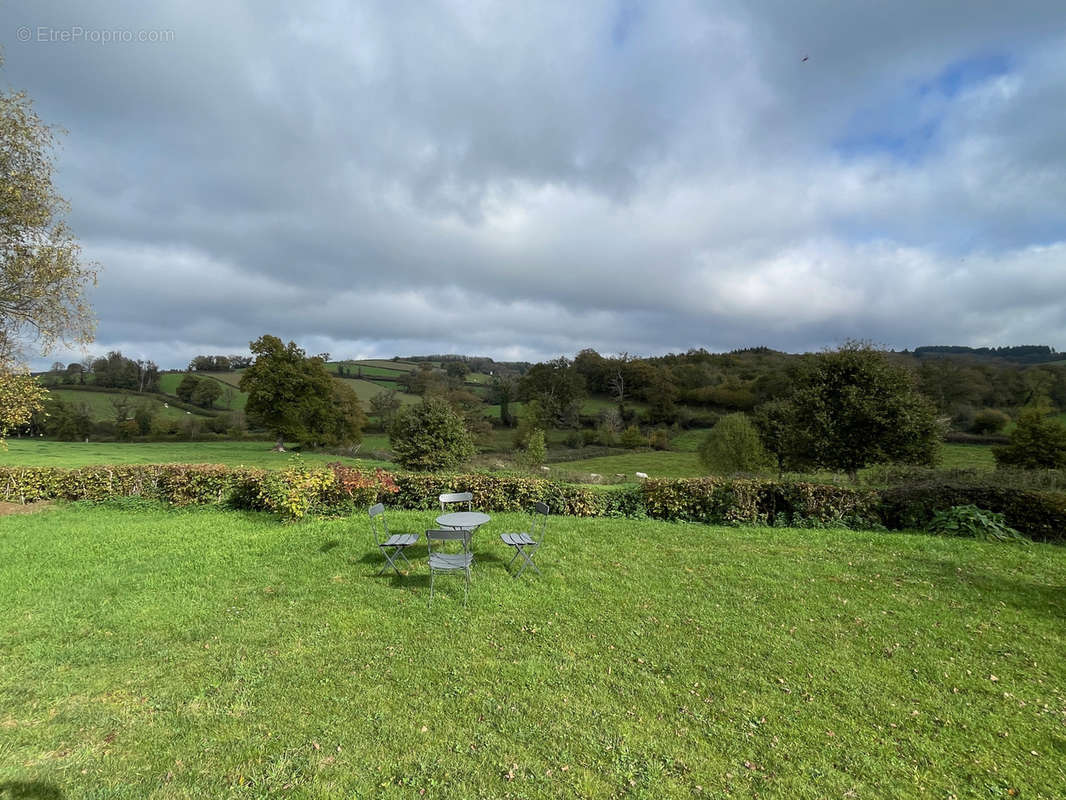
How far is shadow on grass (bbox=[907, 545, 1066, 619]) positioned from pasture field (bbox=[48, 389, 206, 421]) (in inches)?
2621

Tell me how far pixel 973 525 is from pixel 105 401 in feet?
260

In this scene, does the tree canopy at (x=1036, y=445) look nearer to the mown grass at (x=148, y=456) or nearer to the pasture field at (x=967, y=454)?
the pasture field at (x=967, y=454)

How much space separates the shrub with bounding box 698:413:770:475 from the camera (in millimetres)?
24188

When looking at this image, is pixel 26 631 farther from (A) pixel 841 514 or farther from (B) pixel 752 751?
(A) pixel 841 514

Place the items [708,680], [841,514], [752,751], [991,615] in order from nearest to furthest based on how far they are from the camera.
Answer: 1. [752,751]
2. [708,680]
3. [991,615]
4. [841,514]

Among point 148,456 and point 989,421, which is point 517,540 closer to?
point 148,456

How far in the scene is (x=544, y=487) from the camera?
38.7 feet

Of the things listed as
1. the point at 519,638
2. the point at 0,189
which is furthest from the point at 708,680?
the point at 0,189

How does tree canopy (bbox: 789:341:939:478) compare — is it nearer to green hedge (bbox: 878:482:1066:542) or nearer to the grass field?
green hedge (bbox: 878:482:1066:542)

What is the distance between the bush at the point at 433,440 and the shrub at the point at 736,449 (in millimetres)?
15314

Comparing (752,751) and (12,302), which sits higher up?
(12,302)

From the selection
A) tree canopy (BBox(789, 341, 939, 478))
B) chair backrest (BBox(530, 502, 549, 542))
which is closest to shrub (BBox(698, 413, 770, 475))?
tree canopy (BBox(789, 341, 939, 478))

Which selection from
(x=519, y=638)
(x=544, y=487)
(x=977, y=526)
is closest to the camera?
(x=519, y=638)

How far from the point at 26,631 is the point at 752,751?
8514 mm
